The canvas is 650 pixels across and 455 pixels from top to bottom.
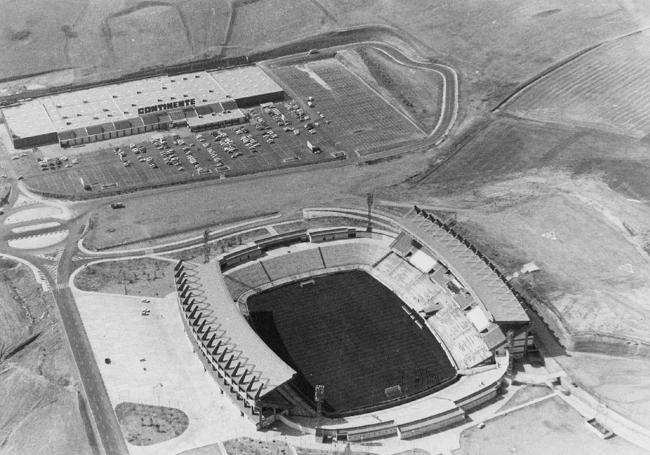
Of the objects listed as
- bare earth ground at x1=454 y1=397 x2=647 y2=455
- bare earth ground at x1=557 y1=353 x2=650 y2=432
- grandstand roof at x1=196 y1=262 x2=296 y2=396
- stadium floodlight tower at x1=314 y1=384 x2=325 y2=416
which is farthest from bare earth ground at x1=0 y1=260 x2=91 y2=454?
bare earth ground at x1=557 y1=353 x2=650 y2=432

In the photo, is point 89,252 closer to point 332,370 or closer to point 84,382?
point 84,382

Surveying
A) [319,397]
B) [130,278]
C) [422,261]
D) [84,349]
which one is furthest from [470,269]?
[84,349]

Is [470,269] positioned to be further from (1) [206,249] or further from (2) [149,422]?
(2) [149,422]

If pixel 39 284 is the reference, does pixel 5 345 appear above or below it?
below

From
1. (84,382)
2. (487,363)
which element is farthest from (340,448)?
(84,382)

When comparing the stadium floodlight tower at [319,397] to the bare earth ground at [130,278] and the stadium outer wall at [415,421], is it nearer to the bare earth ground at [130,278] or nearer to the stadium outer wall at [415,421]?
the stadium outer wall at [415,421]

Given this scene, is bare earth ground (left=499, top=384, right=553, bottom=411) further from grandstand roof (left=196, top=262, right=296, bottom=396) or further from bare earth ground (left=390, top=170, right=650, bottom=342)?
grandstand roof (left=196, top=262, right=296, bottom=396)
